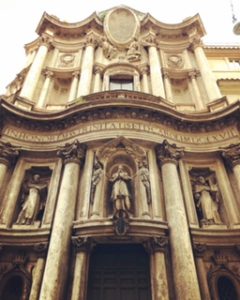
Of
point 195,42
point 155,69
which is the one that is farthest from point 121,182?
point 195,42

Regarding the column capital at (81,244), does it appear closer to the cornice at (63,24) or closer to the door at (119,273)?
the door at (119,273)

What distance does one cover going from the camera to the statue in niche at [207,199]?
34.1 feet

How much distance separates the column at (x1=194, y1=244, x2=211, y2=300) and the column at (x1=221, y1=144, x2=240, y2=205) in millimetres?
3116

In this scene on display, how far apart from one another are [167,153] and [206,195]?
6.78 ft

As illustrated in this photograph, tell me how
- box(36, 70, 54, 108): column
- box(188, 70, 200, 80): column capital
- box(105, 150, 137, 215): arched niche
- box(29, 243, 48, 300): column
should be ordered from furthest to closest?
box(188, 70, 200, 80): column capital
box(36, 70, 54, 108): column
box(105, 150, 137, 215): arched niche
box(29, 243, 48, 300): column

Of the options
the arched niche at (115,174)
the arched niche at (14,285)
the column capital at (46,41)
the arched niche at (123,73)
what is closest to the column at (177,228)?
the arched niche at (115,174)

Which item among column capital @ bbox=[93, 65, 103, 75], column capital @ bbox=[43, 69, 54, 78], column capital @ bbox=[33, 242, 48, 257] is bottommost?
column capital @ bbox=[33, 242, 48, 257]

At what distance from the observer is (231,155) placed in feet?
37.7

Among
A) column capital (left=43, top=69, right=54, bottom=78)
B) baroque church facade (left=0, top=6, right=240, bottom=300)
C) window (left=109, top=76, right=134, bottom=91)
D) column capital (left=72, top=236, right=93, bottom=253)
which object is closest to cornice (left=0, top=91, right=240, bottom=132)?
baroque church facade (left=0, top=6, right=240, bottom=300)

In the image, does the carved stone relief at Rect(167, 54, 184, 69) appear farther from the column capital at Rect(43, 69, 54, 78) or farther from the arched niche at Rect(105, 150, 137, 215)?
the arched niche at Rect(105, 150, 137, 215)

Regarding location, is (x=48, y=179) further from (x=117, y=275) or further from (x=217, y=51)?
(x=217, y=51)

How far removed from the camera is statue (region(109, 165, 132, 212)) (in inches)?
377

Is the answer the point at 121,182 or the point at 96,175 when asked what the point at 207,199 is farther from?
the point at 96,175

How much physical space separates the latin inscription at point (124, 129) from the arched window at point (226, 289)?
523 centimetres
